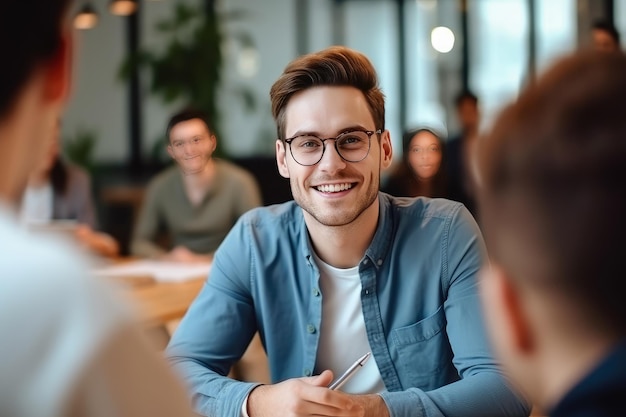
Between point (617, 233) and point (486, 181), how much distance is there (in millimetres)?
108

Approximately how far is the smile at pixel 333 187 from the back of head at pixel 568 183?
3.17ft

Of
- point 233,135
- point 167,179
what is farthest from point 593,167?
point 233,135

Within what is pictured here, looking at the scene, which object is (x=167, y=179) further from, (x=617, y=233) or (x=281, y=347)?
(x=617, y=233)

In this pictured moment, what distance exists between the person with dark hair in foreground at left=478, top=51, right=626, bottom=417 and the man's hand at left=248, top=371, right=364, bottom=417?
29.8 inches

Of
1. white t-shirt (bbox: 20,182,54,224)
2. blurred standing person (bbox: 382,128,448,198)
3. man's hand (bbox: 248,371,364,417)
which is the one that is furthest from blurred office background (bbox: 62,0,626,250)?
man's hand (bbox: 248,371,364,417)

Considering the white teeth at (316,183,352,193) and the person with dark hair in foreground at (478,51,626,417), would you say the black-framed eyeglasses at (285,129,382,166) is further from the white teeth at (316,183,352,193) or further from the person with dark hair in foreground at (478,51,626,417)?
the person with dark hair in foreground at (478,51,626,417)

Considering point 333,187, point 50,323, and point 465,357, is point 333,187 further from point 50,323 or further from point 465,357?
point 50,323

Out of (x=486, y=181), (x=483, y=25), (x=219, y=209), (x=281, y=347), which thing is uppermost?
(x=483, y=25)

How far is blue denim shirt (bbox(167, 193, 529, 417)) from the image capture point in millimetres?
1557

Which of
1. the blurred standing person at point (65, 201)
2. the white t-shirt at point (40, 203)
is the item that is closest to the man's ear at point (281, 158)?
the blurred standing person at point (65, 201)

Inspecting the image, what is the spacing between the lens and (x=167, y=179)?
292cm

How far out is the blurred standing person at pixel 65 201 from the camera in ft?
11.7

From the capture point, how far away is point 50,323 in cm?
51

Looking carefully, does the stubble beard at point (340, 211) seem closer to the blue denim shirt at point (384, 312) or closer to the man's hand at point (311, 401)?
the blue denim shirt at point (384, 312)
